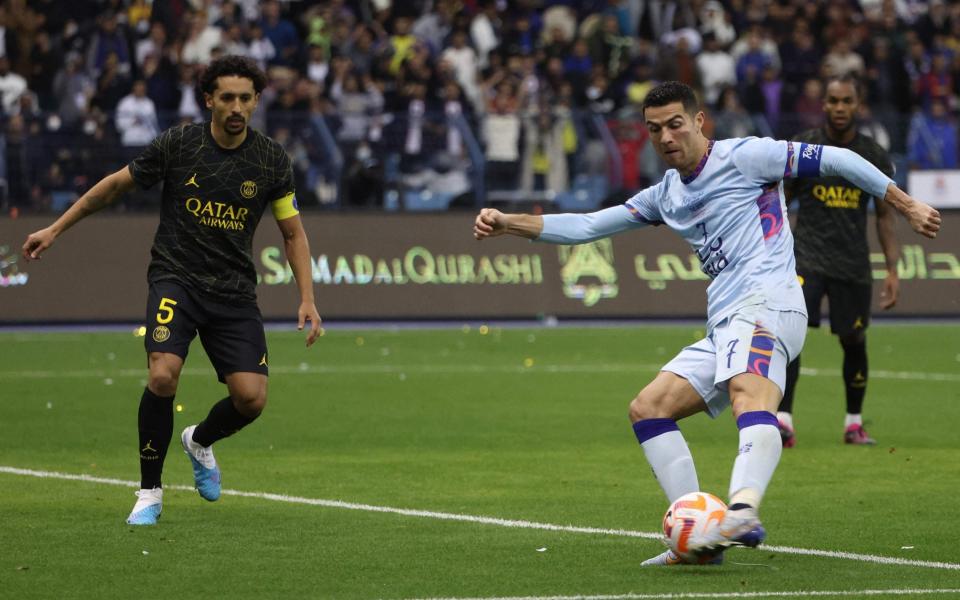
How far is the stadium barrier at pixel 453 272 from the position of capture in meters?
22.3

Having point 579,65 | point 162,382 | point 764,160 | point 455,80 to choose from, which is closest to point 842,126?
point 764,160

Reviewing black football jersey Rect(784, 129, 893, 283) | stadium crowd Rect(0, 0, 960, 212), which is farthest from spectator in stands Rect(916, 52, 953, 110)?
black football jersey Rect(784, 129, 893, 283)

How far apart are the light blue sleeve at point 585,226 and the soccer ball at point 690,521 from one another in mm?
1382

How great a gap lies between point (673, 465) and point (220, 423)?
8.71 ft

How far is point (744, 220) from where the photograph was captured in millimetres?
7504

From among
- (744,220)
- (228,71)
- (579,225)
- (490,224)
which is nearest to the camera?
(744,220)

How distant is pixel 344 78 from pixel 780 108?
21.2 ft

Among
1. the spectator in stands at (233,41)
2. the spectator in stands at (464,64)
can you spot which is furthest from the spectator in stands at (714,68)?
the spectator in stands at (233,41)

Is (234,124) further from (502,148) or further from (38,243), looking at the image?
(502,148)

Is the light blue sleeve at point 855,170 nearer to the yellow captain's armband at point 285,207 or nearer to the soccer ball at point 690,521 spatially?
the soccer ball at point 690,521

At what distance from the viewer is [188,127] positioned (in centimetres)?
889

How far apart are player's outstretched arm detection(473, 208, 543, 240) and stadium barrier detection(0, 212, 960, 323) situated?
1459 centimetres

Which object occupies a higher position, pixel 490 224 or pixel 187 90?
pixel 187 90

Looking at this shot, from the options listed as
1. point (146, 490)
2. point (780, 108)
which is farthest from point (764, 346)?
point (780, 108)
